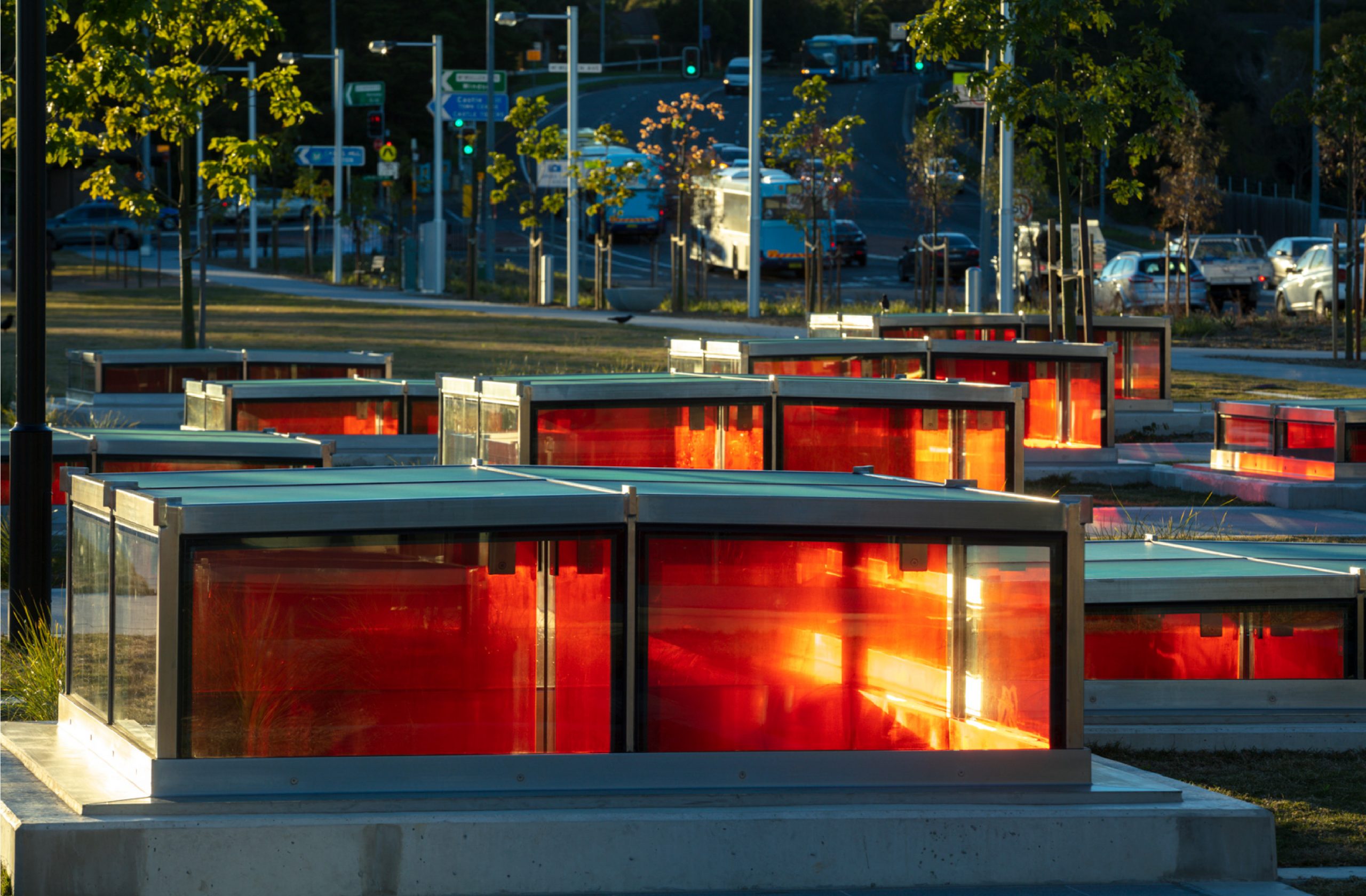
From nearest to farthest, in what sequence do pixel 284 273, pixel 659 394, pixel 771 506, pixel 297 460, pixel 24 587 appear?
pixel 771 506, pixel 24 587, pixel 659 394, pixel 297 460, pixel 284 273

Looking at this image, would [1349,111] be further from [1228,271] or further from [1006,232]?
[1228,271]

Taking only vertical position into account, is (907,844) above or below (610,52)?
below

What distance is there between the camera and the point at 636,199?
213 ft

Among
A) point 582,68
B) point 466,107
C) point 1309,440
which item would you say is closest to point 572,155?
point 582,68

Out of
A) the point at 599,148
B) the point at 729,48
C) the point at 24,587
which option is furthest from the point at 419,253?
the point at 729,48

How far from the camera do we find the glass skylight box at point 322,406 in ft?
52.3

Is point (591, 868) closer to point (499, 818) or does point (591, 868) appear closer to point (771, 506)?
point (499, 818)

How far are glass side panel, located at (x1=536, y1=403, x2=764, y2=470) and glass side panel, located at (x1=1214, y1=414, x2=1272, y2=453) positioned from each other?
6.36 m

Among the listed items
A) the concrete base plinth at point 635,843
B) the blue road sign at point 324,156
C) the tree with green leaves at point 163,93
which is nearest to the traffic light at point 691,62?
the blue road sign at point 324,156

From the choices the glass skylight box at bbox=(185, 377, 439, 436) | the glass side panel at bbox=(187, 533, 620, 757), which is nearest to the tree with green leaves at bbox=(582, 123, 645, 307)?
the glass skylight box at bbox=(185, 377, 439, 436)

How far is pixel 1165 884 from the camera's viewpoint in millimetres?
6008

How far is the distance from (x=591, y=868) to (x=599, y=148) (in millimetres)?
46307

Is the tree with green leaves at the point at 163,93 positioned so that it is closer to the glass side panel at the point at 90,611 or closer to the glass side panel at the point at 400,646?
the glass side panel at the point at 90,611

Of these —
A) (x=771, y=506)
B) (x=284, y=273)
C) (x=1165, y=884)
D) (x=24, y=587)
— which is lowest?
(x=1165, y=884)
